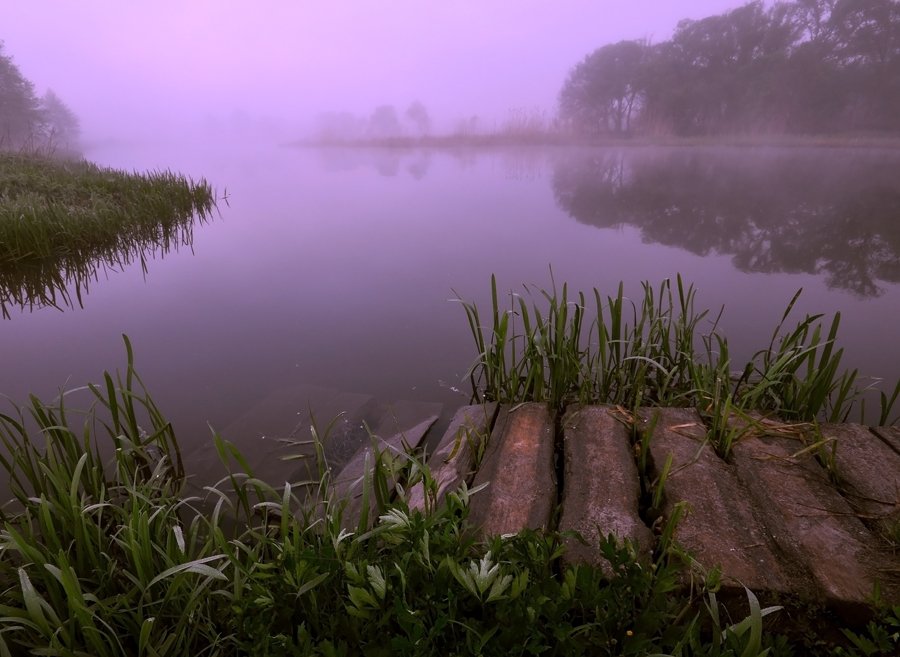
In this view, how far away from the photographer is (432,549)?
46.1 inches

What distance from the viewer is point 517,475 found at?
1.70m

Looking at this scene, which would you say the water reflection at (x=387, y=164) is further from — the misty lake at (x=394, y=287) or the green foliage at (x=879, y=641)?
the green foliage at (x=879, y=641)

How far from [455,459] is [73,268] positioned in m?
5.43

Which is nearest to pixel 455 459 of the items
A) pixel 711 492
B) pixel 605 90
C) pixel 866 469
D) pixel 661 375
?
pixel 711 492

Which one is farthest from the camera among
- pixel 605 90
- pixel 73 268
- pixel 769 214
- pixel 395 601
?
pixel 605 90

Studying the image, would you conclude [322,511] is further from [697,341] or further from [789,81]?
[789,81]

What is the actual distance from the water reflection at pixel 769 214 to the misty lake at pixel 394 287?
0.05 m

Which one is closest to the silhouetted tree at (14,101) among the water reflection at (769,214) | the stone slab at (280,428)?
the water reflection at (769,214)

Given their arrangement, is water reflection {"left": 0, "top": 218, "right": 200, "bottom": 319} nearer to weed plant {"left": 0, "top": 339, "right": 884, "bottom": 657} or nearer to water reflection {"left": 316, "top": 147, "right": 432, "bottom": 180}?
weed plant {"left": 0, "top": 339, "right": 884, "bottom": 657}

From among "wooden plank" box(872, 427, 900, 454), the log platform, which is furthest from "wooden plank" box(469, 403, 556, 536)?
"wooden plank" box(872, 427, 900, 454)

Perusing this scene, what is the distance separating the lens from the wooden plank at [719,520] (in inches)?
49.0

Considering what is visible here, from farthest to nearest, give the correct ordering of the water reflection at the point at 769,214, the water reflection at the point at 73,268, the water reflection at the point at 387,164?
1. the water reflection at the point at 387,164
2. the water reflection at the point at 769,214
3. the water reflection at the point at 73,268

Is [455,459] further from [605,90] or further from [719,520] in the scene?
[605,90]

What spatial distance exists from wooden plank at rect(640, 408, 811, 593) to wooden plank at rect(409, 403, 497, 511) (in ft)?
2.15
